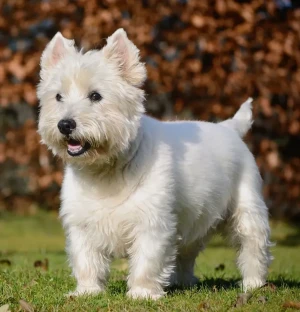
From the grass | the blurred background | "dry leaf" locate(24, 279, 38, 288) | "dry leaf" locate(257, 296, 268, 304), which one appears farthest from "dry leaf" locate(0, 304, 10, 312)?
the blurred background

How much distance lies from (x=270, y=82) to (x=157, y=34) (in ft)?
6.57

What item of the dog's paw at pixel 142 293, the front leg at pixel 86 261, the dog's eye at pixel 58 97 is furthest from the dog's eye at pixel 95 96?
the dog's paw at pixel 142 293

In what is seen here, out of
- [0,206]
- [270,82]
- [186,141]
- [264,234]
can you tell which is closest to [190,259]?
[264,234]

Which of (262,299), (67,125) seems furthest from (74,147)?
(262,299)

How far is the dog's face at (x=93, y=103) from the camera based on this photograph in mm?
5301

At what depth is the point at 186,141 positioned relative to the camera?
20.0ft

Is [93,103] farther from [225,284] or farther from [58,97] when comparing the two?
[225,284]

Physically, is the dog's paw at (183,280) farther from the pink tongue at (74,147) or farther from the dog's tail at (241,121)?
the pink tongue at (74,147)

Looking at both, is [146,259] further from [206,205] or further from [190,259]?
[190,259]

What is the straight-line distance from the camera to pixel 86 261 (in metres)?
5.71

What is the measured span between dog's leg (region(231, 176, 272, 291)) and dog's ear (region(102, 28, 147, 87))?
1480 mm

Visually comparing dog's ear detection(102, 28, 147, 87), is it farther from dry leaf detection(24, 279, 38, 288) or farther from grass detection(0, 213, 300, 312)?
dry leaf detection(24, 279, 38, 288)

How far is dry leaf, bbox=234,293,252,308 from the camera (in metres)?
5.06

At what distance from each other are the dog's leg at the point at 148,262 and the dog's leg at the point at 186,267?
1.22m
